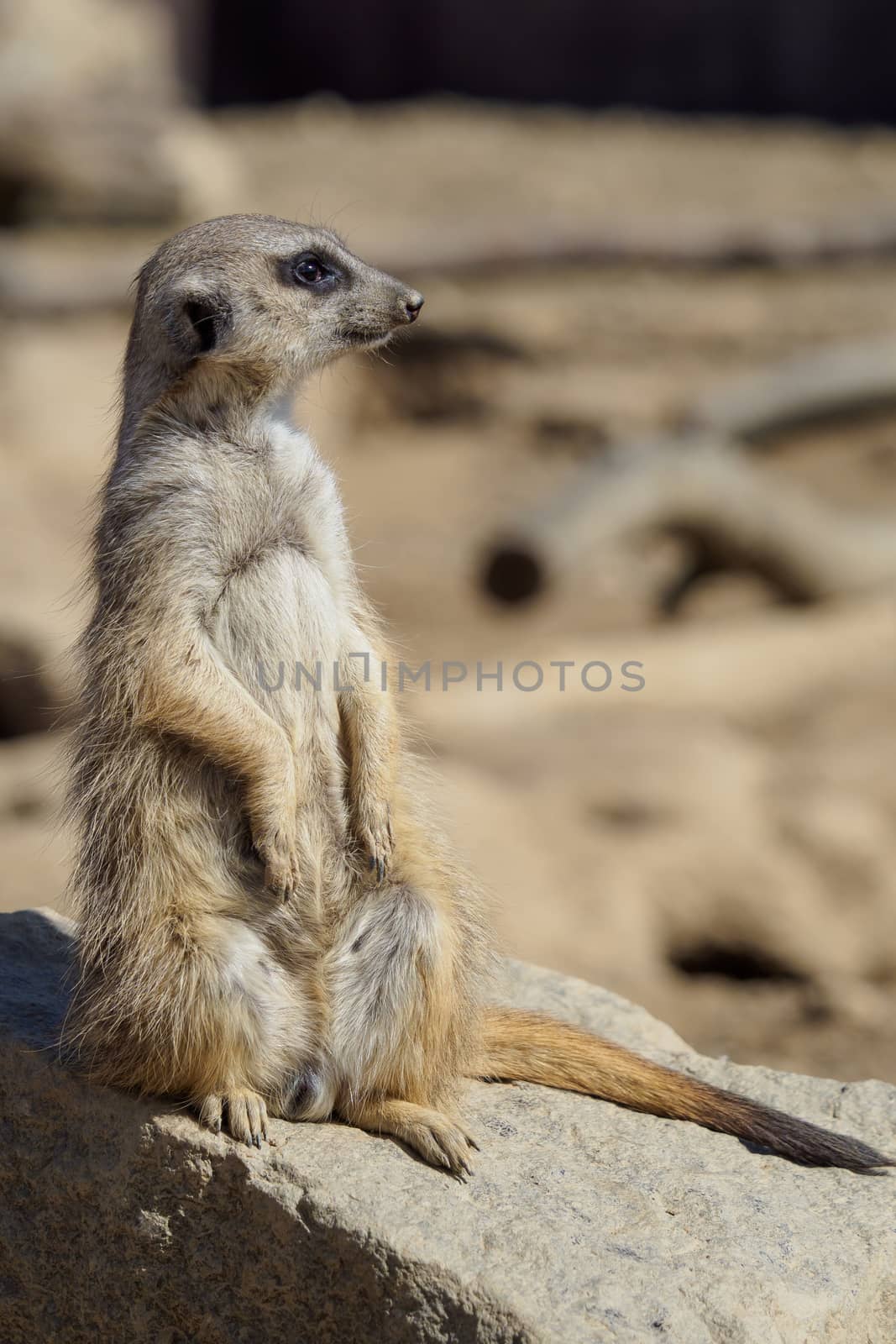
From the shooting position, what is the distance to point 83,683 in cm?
281

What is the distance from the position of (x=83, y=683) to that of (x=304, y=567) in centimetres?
46

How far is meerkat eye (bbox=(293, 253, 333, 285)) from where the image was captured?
2.89 m

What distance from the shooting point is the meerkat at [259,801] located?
2.59 metres

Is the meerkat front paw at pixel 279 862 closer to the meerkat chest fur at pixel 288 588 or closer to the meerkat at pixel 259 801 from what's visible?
the meerkat at pixel 259 801

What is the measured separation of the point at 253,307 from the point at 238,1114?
1437 mm

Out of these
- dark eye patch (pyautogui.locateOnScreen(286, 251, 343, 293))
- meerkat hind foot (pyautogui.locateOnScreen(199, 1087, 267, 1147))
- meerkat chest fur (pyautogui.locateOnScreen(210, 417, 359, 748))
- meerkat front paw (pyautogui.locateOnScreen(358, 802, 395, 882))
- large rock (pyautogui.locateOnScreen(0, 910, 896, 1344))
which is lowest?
large rock (pyautogui.locateOnScreen(0, 910, 896, 1344))

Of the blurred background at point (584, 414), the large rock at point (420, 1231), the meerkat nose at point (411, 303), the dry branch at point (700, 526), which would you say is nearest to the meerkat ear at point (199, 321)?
the meerkat nose at point (411, 303)

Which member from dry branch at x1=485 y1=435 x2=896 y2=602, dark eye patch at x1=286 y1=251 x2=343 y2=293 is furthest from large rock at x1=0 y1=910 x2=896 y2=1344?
dry branch at x1=485 y1=435 x2=896 y2=602

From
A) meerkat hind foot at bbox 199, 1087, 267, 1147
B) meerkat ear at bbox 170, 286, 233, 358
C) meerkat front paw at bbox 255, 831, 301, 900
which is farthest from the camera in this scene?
meerkat ear at bbox 170, 286, 233, 358

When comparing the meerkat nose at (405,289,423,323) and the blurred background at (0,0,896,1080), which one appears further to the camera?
the blurred background at (0,0,896,1080)

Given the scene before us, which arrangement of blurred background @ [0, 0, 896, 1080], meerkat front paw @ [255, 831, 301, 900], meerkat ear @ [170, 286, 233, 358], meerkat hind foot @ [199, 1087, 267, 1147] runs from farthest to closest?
blurred background @ [0, 0, 896, 1080] → meerkat ear @ [170, 286, 233, 358] → meerkat front paw @ [255, 831, 301, 900] → meerkat hind foot @ [199, 1087, 267, 1147]

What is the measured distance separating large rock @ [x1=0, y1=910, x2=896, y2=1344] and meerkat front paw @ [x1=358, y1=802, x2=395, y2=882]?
1.51ft

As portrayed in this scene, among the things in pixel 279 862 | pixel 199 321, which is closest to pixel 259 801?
pixel 279 862

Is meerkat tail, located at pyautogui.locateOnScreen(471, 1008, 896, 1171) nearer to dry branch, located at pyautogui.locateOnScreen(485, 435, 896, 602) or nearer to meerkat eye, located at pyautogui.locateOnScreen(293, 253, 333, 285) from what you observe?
meerkat eye, located at pyautogui.locateOnScreen(293, 253, 333, 285)
